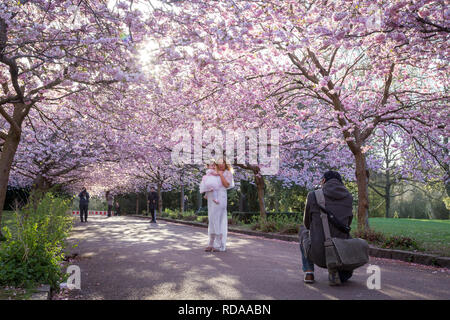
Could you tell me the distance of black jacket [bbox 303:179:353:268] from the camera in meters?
5.66

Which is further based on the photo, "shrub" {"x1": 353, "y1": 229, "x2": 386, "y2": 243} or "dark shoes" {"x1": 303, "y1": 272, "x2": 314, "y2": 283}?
"shrub" {"x1": 353, "y1": 229, "x2": 386, "y2": 243}

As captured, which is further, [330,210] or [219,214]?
[219,214]

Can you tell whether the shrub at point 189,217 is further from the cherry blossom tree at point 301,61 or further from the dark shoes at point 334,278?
the dark shoes at point 334,278

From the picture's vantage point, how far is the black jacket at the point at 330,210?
5.66 m

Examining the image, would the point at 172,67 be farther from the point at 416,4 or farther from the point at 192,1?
the point at 416,4

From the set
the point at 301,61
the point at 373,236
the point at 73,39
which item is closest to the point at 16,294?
the point at 73,39

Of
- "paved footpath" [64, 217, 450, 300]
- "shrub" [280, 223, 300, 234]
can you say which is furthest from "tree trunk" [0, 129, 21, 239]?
"shrub" [280, 223, 300, 234]

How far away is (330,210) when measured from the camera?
5727 millimetres

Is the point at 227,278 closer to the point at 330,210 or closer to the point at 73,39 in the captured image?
the point at 330,210

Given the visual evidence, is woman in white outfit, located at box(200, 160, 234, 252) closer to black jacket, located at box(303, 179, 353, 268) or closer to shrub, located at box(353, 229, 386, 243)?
shrub, located at box(353, 229, 386, 243)

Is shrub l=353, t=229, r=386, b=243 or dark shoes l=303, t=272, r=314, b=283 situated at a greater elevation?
shrub l=353, t=229, r=386, b=243

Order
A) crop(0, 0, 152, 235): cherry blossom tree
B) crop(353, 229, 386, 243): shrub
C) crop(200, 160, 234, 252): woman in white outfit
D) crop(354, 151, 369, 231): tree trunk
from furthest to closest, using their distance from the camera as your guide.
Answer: crop(354, 151, 369, 231): tree trunk < crop(353, 229, 386, 243): shrub < crop(200, 160, 234, 252): woman in white outfit < crop(0, 0, 152, 235): cherry blossom tree
